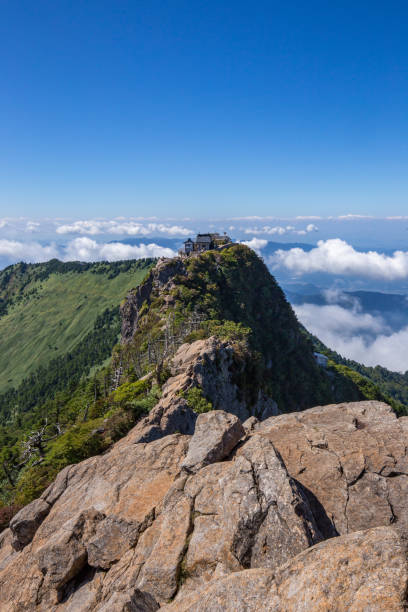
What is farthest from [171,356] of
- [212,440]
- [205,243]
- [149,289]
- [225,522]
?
[205,243]

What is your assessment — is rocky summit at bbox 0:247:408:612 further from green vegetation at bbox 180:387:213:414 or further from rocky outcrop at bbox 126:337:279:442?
green vegetation at bbox 180:387:213:414

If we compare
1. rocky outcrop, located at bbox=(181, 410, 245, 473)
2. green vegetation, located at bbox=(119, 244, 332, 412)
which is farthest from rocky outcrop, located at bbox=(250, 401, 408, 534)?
green vegetation, located at bbox=(119, 244, 332, 412)

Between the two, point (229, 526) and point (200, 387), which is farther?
point (200, 387)

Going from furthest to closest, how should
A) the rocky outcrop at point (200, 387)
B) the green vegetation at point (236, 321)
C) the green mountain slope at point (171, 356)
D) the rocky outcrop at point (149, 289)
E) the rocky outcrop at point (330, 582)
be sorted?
the rocky outcrop at point (149, 289) < the green vegetation at point (236, 321) < the green mountain slope at point (171, 356) < the rocky outcrop at point (200, 387) < the rocky outcrop at point (330, 582)

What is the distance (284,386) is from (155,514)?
8186cm

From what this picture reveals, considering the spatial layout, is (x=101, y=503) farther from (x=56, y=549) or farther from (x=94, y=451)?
(x=94, y=451)

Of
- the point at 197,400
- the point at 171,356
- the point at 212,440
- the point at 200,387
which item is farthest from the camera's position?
the point at 171,356

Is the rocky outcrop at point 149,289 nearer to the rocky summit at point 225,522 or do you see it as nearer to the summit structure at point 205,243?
the summit structure at point 205,243

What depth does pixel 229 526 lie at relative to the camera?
484 inches

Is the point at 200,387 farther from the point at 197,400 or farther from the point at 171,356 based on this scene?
the point at 171,356

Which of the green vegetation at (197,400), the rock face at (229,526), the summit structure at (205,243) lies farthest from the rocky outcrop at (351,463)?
the summit structure at (205,243)

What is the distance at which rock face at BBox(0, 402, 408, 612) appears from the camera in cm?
886

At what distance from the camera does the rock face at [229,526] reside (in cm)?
886

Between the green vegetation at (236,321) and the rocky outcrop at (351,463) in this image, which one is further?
the green vegetation at (236,321)
